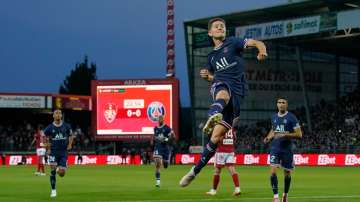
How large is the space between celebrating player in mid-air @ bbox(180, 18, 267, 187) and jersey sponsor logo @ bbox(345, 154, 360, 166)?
42472mm

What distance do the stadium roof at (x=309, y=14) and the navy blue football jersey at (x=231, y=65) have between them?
5098 cm

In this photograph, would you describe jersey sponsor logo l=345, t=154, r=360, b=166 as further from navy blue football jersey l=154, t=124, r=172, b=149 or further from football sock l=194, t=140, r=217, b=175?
football sock l=194, t=140, r=217, b=175

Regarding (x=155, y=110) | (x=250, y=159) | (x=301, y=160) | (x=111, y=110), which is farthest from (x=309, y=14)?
(x=111, y=110)

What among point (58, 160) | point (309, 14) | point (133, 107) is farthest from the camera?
point (309, 14)

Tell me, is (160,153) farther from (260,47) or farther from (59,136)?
(260,47)

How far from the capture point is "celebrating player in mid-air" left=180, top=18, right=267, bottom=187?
1211 cm

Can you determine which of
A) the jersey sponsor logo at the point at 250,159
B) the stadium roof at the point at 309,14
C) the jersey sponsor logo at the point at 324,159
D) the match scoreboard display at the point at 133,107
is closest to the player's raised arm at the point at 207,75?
the match scoreboard display at the point at 133,107

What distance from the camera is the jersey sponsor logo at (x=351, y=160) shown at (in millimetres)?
53256

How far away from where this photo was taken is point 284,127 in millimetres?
17672

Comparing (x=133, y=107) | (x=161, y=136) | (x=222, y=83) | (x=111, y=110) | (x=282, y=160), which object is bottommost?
(x=282, y=160)

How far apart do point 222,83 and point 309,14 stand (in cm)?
5896

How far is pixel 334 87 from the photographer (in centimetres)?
8450

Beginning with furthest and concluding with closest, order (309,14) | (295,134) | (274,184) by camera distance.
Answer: (309,14)
(295,134)
(274,184)

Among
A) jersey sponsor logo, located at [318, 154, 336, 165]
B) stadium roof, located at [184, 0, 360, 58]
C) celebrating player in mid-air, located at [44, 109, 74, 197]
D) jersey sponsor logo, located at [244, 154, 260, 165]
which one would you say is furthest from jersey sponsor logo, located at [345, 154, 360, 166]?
celebrating player in mid-air, located at [44, 109, 74, 197]
